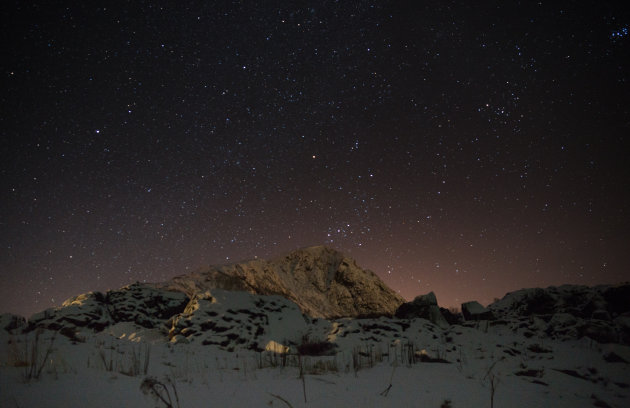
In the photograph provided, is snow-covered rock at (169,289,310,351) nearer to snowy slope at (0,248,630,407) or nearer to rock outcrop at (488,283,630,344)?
snowy slope at (0,248,630,407)

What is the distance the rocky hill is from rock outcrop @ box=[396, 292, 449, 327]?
7.31 meters

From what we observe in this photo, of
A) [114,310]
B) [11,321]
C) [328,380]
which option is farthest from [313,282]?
[328,380]

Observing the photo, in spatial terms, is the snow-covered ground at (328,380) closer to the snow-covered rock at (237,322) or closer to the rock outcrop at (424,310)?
the snow-covered rock at (237,322)

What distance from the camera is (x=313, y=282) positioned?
77.6 feet

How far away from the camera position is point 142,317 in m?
11.8

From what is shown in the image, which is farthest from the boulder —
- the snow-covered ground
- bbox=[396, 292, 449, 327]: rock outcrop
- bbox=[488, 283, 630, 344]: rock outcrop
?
the snow-covered ground

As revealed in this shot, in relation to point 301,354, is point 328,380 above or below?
above

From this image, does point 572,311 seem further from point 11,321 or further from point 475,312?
point 11,321

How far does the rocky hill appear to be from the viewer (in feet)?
67.6

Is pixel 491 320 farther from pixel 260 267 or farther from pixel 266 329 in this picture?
pixel 260 267

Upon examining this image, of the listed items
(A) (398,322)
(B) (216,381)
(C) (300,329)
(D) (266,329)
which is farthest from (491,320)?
(B) (216,381)

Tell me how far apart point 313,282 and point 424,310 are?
12.3m

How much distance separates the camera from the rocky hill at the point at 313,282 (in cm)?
Answer: 2061

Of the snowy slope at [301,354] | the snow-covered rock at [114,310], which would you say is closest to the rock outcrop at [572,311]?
the snowy slope at [301,354]
